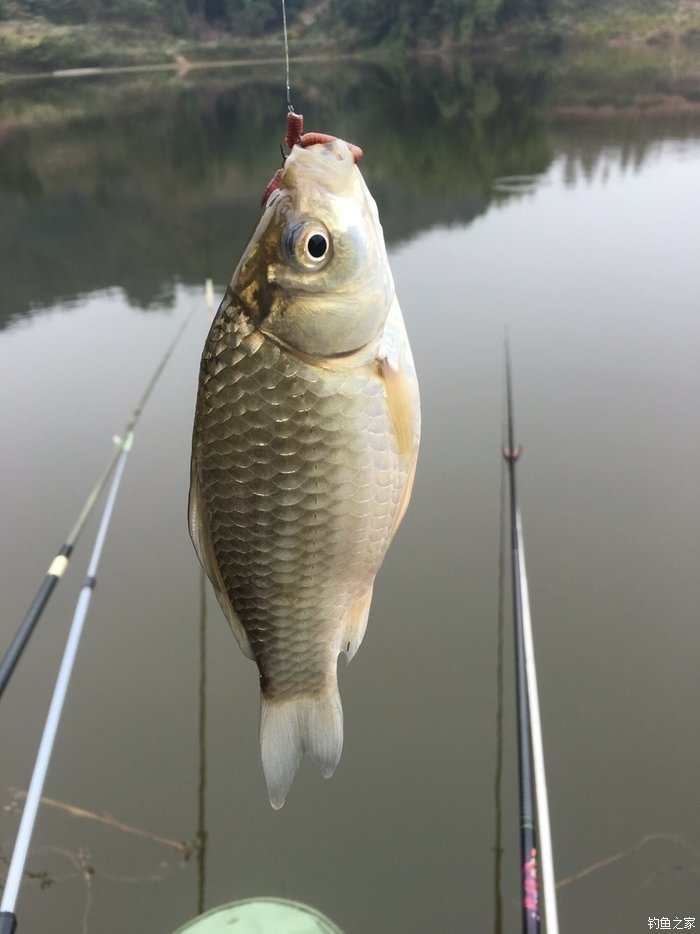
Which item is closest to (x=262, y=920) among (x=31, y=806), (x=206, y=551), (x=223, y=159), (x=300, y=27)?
(x=31, y=806)

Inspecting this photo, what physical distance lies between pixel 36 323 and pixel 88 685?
4.39 meters

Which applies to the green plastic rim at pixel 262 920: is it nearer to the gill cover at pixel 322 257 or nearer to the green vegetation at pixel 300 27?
the gill cover at pixel 322 257

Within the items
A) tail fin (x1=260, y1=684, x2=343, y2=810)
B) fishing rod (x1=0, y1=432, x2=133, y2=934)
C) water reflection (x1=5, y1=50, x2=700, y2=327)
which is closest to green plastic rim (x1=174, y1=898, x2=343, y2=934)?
fishing rod (x1=0, y1=432, x2=133, y2=934)

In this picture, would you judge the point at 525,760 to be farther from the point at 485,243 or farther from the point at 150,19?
the point at 150,19

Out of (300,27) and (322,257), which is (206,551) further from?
(300,27)

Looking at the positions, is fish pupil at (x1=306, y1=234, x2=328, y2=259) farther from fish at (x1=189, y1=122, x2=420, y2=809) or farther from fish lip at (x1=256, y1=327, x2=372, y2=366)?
fish lip at (x1=256, y1=327, x2=372, y2=366)

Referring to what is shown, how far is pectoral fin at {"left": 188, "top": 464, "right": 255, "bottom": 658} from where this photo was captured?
0.99 m

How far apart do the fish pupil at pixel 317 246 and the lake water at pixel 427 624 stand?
2.18 metres

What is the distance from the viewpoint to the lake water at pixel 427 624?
7.97 ft

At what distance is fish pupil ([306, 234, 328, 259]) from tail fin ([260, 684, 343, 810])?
1.95ft

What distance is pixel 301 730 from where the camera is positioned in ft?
3.50

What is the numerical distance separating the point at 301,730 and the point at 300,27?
4124 cm

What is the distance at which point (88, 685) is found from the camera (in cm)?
304

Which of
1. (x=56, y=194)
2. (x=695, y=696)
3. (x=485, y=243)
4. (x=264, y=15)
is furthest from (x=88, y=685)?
(x=264, y=15)
